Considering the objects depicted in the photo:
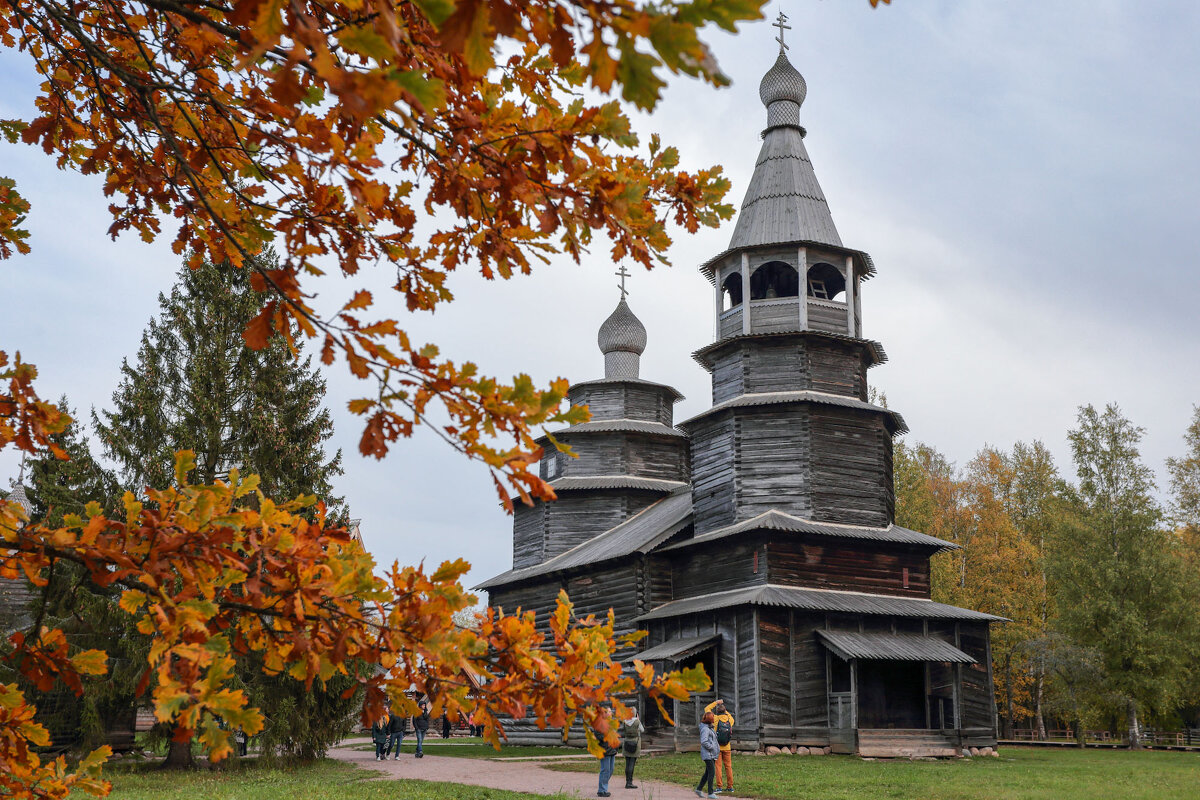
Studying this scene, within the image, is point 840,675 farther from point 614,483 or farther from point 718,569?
point 614,483

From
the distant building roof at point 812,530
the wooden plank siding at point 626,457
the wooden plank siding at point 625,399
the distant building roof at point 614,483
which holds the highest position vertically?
the wooden plank siding at point 625,399

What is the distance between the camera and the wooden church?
77.6 feet

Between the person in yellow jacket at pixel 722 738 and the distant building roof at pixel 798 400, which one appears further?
the distant building roof at pixel 798 400

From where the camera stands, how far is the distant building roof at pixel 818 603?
2317cm

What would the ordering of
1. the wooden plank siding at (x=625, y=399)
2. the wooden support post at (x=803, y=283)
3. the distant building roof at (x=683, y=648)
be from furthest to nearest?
1. the wooden plank siding at (x=625, y=399)
2. the wooden support post at (x=803, y=283)
3. the distant building roof at (x=683, y=648)

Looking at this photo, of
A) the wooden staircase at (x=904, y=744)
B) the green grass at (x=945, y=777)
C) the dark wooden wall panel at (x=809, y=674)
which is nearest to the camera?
the green grass at (x=945, y=777)

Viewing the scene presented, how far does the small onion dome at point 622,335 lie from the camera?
4059 cm

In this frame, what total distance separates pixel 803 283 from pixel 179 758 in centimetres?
1960

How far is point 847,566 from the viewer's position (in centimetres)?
2538

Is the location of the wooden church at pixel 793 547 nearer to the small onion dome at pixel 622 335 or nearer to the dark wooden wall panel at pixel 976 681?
the dark wooden wall panel at pixel 976 681

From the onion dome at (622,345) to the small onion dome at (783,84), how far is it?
12766 mm

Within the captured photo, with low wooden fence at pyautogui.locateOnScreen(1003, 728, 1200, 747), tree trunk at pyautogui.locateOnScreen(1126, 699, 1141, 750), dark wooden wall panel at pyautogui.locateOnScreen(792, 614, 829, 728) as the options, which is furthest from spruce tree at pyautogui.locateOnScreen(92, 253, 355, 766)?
low wooden fence at pyautogui.locateOnScreen(1003, 728, 1200, 747)

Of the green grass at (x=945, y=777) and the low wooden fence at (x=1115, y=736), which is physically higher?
the green grass at (x=945, y=777)

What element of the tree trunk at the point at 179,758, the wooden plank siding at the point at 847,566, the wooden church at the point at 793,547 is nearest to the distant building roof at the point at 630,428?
the wooden church at the point at 793,547
